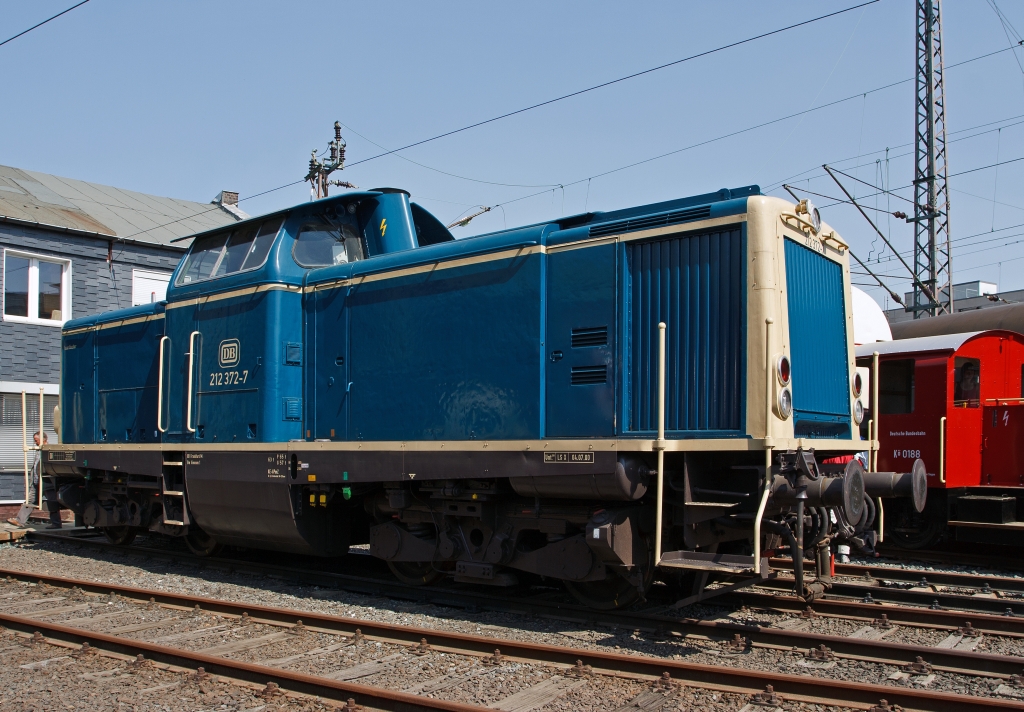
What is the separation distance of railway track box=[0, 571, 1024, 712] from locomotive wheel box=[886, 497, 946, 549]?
6.27m

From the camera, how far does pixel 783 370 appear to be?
19.4 ft

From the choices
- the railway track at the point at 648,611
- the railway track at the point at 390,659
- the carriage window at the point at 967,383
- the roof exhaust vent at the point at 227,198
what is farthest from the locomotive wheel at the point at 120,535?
the roof exhaust vent at the point at 227,198

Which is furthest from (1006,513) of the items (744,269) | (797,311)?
(744,269)

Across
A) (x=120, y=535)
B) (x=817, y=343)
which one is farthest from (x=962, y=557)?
(x=120, y=535)

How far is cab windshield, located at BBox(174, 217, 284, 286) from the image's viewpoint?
8742 millimetres

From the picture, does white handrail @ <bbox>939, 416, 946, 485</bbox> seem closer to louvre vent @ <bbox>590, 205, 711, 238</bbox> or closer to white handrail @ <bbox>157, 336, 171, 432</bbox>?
louvre vent @ <bbox>590, 205, 711, 238</bbox>

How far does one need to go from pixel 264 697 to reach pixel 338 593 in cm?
306

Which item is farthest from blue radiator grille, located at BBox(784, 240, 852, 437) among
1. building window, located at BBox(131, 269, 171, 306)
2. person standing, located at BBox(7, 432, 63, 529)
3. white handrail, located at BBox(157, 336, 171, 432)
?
building window, located at BBox(131, 269, 171, 306)

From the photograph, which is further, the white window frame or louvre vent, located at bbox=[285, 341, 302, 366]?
the white window frame

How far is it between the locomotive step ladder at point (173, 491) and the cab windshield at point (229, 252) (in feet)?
6.64

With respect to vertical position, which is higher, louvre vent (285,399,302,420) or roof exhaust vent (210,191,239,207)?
roof exhaust vent (210,191,239,207)

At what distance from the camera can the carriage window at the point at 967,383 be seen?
444 inches

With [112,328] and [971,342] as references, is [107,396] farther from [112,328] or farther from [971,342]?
[971,342]

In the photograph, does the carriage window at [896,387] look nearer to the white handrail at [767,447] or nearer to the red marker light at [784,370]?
the red marker light at [784,370]
